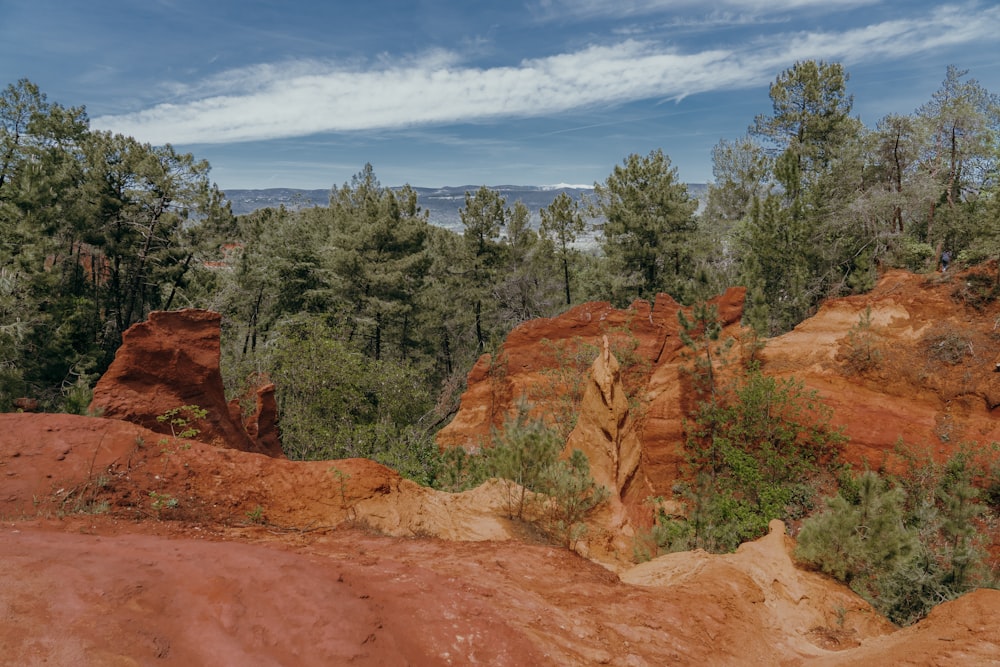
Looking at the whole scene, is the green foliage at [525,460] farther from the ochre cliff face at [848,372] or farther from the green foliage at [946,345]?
the green foliage at [946,345]

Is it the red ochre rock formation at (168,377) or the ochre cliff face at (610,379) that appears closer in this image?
the red ochre rock formation at (168,377)

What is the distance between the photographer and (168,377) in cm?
1136

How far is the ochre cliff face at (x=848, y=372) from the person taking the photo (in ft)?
44.7

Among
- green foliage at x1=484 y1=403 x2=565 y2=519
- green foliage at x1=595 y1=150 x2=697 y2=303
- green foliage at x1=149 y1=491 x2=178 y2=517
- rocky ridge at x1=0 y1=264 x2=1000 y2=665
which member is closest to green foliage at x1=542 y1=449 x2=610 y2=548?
green foliage at x1=484 y1=403 x2=565 y2=519

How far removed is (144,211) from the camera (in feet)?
72.8

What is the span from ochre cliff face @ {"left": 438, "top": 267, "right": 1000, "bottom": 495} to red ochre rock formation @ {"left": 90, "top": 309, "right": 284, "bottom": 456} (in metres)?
8.62

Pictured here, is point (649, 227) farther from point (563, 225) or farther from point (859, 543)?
point (859, 543)

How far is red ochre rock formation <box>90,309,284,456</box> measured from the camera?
10.7 m

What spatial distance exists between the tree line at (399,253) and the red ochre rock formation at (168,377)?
3293 millimetres

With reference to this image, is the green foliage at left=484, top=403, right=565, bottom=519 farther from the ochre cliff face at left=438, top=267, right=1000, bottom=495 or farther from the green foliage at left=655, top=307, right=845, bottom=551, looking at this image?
the green foliage at left=655, top=307, right=845, bottom=551

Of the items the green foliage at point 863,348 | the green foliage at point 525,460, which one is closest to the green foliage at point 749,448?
the green foliage at point 863,348

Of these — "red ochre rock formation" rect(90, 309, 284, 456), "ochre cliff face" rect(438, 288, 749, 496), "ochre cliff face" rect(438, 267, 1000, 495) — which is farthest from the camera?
"ochre cliff face" rect(438, 267, 1000, 495)

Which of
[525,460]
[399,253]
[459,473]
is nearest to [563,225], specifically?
[399,253]

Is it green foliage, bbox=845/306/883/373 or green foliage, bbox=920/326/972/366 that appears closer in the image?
green foliage, bbox=920/326/972/366
